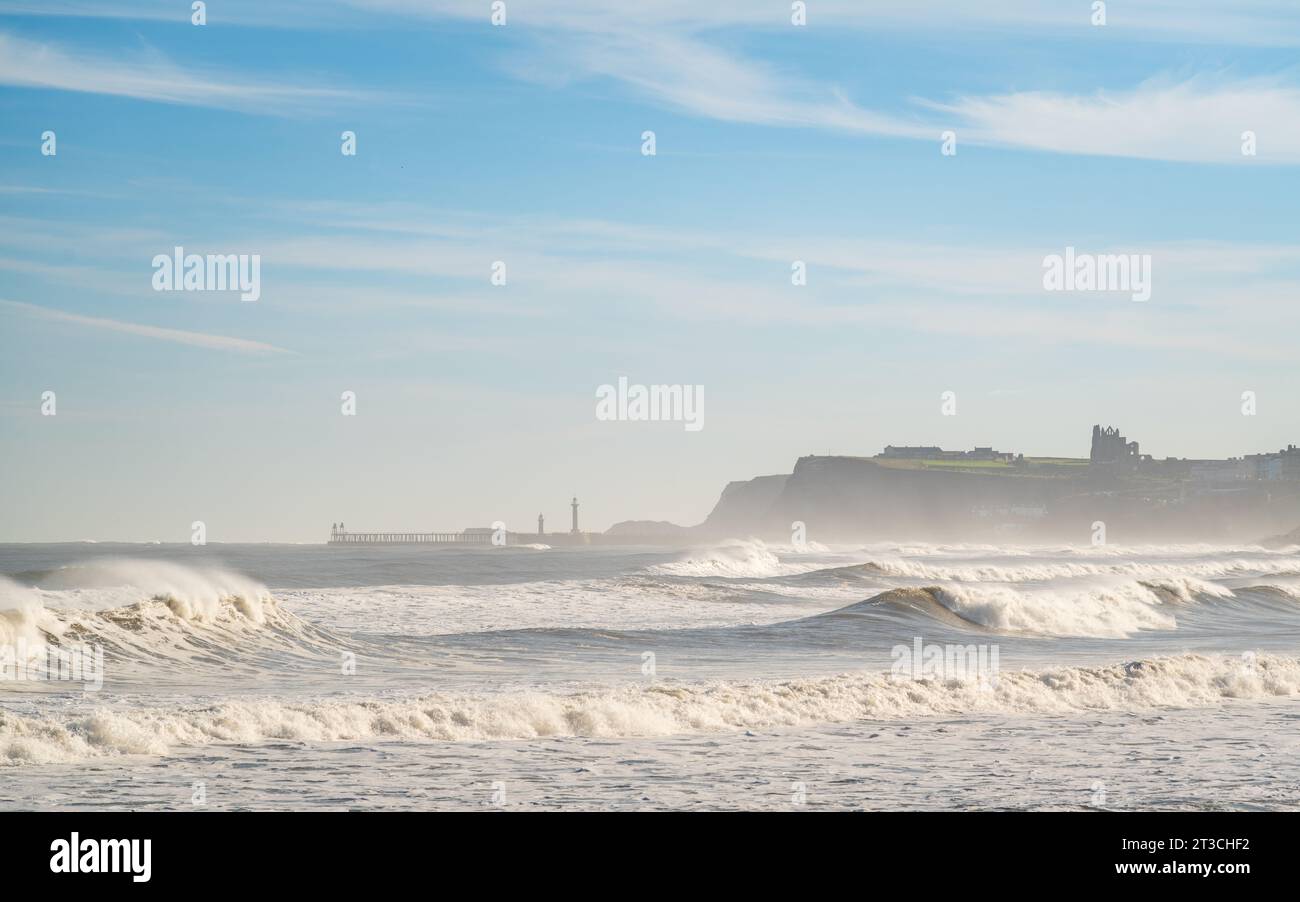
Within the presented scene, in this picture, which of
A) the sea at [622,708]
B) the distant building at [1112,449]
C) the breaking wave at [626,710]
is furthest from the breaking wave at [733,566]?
the distant building at [1112,449]

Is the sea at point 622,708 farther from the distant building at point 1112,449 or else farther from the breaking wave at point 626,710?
the distant building at point 1112,449

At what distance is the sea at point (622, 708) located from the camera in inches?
404

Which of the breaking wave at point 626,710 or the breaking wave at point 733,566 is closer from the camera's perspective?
the breaking wave at point 626,710

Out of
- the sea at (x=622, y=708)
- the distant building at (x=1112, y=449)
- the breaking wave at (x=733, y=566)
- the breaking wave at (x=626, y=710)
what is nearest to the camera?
the sea at (x=622, y=708)

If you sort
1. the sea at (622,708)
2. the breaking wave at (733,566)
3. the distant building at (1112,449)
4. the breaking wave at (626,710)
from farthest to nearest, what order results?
the distant building at (1112,449), the breaking wave at (733,566), the breaking wave at (626,710), the sea at (622,708)

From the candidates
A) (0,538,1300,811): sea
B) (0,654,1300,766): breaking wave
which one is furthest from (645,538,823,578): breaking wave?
(0,654,1300,766): breaking wave

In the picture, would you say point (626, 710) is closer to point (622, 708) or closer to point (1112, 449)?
point (622, 708)

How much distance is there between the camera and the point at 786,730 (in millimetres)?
13812

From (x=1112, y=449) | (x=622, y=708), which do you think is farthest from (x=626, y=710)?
(x=1112, y=449)

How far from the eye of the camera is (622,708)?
14.1 metres

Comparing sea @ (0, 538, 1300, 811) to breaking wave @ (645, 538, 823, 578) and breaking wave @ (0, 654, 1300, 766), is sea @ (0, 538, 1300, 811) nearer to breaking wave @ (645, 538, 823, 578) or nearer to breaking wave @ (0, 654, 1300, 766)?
breaking wave @ (0, 654, 1300, 766)

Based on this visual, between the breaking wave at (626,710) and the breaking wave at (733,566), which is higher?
the breaking wave at (626,710)

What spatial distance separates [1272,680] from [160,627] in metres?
17.1
